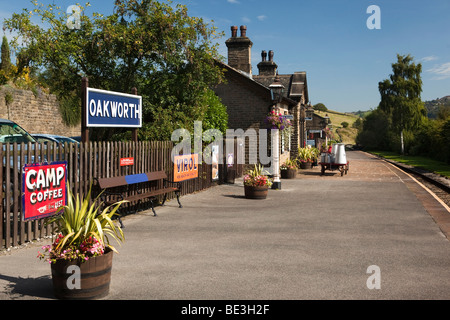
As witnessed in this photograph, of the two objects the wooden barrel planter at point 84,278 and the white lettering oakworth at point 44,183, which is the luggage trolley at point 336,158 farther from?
the wooden barrel planter at point 84,278

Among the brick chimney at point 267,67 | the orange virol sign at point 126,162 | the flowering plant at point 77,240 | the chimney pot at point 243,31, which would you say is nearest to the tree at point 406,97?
the brick chimney at point 267,67

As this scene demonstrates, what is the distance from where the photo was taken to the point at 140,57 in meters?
16.3

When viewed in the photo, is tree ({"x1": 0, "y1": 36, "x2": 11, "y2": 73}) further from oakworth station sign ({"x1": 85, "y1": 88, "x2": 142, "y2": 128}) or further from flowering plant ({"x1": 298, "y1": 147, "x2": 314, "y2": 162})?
oakworth station sign ({"x1": 85, "y1": 88, "x2": 142, "y2": 128})

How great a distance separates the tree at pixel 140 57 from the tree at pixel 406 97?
41573 mm

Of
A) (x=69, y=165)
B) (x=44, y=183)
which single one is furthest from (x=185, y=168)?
(x=44, y=183)

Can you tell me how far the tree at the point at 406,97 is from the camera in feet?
169

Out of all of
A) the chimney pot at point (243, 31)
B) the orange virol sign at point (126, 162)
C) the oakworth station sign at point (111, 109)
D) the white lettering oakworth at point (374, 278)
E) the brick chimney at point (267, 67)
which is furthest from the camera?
the brick chimney at point (267, 67)

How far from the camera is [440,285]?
17.5 ft

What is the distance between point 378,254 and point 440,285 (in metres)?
1.50

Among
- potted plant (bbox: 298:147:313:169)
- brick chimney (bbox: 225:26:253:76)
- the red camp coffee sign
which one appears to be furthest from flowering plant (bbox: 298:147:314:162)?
the red camp coffee sign

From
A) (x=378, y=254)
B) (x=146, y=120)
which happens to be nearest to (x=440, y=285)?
(x=378, y=254)

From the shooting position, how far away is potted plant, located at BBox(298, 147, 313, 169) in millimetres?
26812

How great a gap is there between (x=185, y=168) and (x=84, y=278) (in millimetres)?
9245
